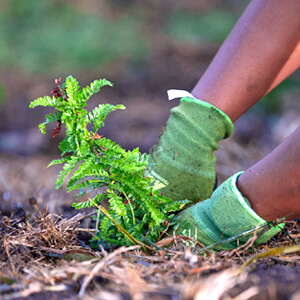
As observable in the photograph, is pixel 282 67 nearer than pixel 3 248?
No

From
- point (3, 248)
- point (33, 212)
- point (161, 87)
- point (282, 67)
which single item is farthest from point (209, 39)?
point (3, 248)

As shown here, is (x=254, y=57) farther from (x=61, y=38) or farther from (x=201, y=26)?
(x=201, y=26)

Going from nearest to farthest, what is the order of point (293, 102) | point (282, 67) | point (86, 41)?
point (282, 67) → point (293, 102) → point (86, 41)

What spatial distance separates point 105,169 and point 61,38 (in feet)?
13.8

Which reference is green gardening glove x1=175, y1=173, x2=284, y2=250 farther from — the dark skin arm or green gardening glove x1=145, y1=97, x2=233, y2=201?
the dark skin arm

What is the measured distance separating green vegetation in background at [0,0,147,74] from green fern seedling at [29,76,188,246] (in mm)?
3495

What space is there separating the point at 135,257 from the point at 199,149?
0.68 m

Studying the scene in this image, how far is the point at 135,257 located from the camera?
1.15 m

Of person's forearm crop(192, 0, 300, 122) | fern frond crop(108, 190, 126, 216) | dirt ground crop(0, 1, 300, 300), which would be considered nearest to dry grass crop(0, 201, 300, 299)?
dirt ground crop(0, 1, 300, 300)

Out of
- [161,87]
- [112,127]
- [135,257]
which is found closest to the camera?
[135,257]

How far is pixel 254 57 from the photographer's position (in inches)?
64.6

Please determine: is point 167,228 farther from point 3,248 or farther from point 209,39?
point 209,39

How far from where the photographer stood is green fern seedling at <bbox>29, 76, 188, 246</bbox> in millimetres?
1146

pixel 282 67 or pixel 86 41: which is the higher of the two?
pixel 282 67
